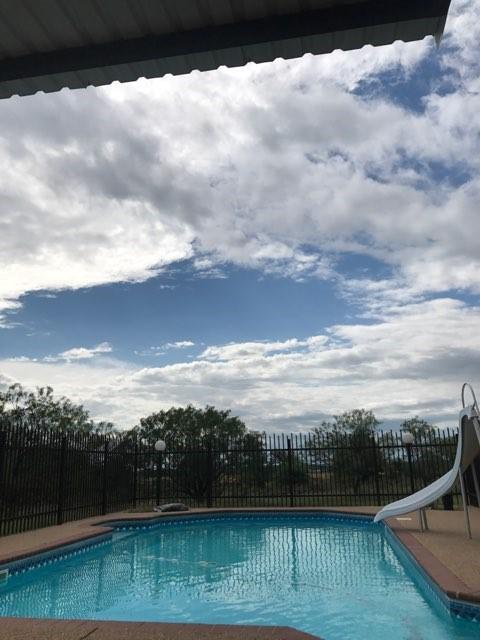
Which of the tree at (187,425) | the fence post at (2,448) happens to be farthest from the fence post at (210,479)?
the tree at (187,425)

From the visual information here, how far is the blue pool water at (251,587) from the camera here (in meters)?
5.18

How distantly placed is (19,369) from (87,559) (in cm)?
1284

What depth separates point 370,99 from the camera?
7.47 meters

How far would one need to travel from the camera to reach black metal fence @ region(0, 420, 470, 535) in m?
12.4

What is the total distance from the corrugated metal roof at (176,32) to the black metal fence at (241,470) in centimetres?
1080

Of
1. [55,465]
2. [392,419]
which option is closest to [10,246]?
[55,465]

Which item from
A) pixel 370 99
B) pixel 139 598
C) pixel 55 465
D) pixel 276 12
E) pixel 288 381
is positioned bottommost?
pixel 139 598

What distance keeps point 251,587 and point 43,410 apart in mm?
16504

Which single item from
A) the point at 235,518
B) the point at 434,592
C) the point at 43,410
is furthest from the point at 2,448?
the point at 43,410

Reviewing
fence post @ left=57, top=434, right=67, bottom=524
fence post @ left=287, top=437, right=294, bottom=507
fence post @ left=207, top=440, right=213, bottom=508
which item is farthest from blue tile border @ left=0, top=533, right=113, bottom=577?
fence post @ left=287, top=437, right=294, bottom=507

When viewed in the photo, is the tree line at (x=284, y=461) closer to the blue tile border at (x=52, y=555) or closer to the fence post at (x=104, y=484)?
the fence post at (x=104, y=484)

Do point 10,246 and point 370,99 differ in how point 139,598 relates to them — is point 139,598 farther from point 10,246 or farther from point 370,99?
point 10,246

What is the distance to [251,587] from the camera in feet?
21.5

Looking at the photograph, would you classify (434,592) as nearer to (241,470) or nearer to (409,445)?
(409,445)
